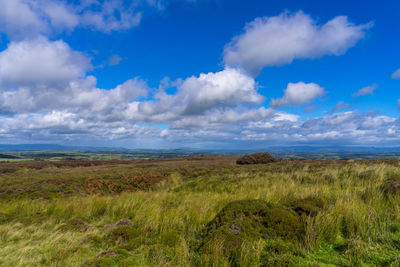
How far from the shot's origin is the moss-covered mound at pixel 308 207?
17.0 feet

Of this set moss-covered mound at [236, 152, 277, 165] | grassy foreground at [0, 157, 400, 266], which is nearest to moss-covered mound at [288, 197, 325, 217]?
grassy foreground at [0, 157, 400, 266]

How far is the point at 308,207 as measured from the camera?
5.39 meters

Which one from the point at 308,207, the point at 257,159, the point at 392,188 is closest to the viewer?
the point at 308,207

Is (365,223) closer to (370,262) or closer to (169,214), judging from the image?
(370,262)

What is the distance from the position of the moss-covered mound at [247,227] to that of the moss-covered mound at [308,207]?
0.30m

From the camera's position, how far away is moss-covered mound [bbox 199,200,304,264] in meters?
4.02

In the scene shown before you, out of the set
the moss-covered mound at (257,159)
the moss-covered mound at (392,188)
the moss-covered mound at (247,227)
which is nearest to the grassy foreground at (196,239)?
the moss-covered mound at (247,227)

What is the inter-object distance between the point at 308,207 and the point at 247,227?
1932 mm

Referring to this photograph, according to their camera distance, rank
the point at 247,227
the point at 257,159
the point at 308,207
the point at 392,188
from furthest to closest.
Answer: the point at 257,159 → the point at 392,188 → the point at 308,207 → the point at 247,227

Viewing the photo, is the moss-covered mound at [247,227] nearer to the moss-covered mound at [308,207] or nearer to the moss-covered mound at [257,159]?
the moss-covered mound at [308,207]

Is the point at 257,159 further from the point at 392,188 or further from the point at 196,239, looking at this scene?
the point at 196,239

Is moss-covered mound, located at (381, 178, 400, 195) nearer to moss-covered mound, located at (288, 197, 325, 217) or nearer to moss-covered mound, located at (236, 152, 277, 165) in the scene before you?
moss-covered mound, located at (288, 197, 325, 217)

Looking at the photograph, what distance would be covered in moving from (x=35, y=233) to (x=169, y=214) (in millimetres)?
3757

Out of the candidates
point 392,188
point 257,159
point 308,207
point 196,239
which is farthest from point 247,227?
point 257,159
